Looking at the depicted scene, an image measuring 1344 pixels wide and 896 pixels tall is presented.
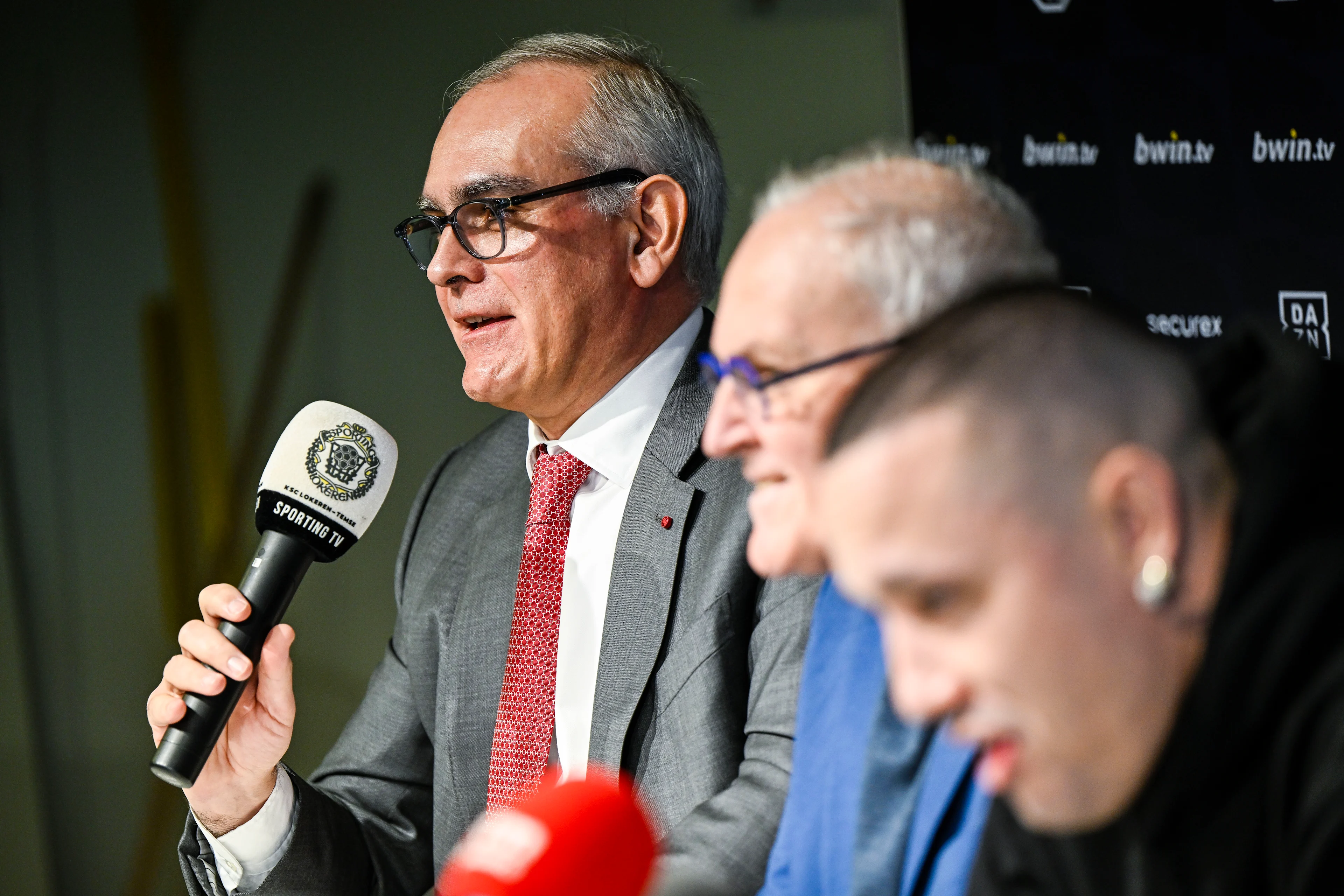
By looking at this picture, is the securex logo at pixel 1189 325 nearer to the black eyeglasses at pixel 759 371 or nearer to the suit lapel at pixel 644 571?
the suit lapel at pixel 644 571

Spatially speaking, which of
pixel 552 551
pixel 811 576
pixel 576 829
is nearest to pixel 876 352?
pixel 576 829

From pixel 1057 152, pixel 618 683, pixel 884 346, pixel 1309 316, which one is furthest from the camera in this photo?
pixel 1057 152

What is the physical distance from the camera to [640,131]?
155cm

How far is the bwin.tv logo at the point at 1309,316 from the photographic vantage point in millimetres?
2174

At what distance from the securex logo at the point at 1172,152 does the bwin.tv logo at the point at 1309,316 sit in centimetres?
28

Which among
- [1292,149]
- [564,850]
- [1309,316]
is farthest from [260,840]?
[1292,149]

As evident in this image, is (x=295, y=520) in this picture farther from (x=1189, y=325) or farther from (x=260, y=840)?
(x=1189, y=325)

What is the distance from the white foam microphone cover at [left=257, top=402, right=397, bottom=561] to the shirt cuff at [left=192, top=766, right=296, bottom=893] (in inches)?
12.3

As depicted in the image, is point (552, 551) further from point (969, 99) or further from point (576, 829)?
point (969, 99)

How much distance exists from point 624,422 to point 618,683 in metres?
0.32

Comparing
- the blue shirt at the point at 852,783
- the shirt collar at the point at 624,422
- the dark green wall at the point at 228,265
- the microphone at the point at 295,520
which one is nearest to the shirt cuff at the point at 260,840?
the microphone at the point at 295,520

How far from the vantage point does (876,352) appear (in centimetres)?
72

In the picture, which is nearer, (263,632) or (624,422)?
(263,632)

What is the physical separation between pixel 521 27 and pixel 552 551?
5.56 feet
